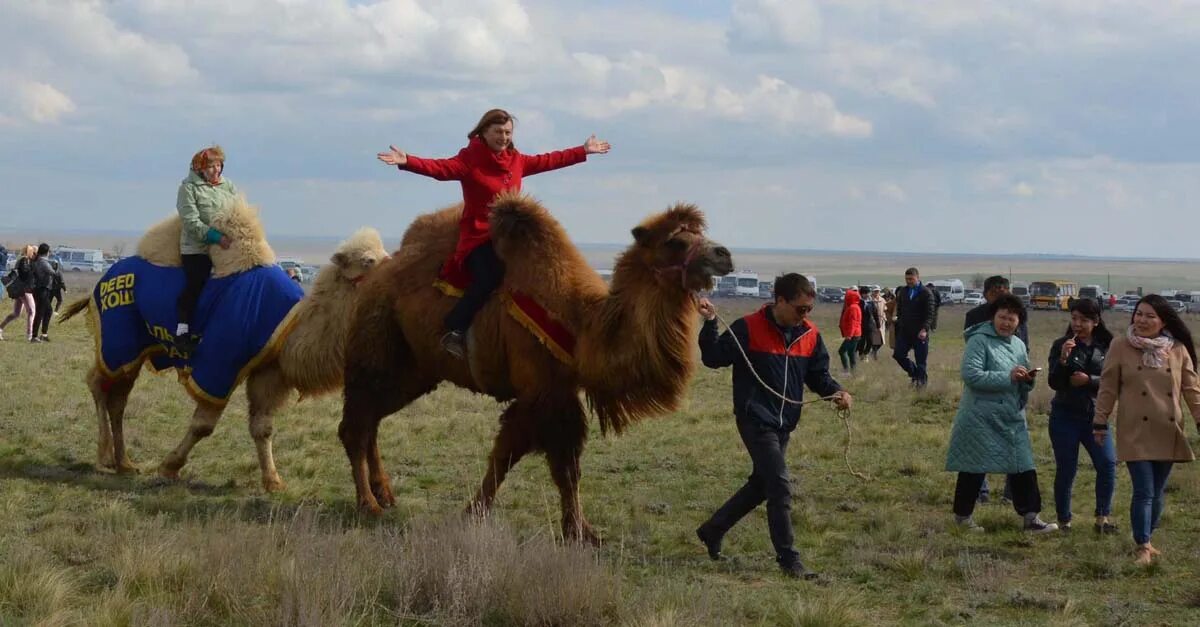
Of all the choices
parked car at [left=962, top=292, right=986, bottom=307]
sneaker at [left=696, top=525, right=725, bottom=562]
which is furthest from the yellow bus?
sneaker at [left=696, top=525, right=725, bottom=562]

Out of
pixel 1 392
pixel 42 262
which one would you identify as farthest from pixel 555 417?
pixel 42 262

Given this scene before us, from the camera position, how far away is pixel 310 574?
19.1ft

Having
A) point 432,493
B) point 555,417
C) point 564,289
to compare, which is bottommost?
point 432,493

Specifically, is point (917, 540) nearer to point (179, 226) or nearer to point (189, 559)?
point (189, 559)

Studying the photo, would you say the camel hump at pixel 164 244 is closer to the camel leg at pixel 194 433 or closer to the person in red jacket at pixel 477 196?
the camel leg at pixel 194 433

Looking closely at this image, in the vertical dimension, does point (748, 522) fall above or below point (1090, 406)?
below

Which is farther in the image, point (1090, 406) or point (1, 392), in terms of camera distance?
point (1, 392)

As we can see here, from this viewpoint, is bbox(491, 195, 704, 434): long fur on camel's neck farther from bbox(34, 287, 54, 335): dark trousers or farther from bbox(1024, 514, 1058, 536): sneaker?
bbox(34, 287, 54, 335): dark trousers

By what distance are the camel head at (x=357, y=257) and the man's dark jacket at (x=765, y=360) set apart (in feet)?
11.5

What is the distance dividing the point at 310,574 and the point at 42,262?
19.1 metres

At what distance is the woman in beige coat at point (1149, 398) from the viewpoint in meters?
8.05

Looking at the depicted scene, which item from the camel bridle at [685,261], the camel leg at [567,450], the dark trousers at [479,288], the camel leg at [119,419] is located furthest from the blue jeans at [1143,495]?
the camel leg at [119,419]

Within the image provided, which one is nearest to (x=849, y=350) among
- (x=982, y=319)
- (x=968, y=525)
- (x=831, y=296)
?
(x=982, y=319)

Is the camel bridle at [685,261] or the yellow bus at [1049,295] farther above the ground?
the camel bridle at [685,261]
